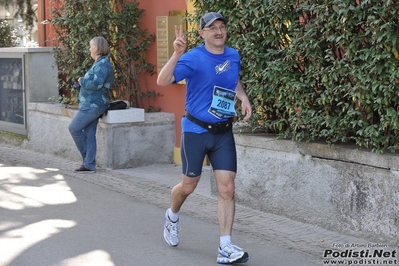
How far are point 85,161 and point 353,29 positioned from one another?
15.8 feet

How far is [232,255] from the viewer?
5945mm

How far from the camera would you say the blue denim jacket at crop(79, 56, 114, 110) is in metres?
10.1

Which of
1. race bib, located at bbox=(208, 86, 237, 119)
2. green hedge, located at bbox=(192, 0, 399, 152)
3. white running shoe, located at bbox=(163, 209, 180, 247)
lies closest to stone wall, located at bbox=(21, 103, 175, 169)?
green hedge, located at bbox=(192, 0, 399, 152)

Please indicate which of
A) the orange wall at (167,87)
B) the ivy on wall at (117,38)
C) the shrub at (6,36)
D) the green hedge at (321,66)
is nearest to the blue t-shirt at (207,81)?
the green hedge at (321,66)

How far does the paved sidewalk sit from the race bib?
1278mm

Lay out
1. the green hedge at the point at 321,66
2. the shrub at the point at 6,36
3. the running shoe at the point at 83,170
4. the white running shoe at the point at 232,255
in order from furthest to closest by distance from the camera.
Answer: the shrub at the point at 6,36
the running shoe at the point at 83,170
the green hedge at the point at 321,66
the white running shoe at the point at 232,255

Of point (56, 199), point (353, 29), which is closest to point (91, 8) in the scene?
point (56, 199)

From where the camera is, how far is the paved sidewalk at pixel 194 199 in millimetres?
6770

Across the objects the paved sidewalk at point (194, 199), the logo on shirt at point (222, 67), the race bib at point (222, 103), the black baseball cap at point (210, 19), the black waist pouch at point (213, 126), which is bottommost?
the paved sidewalk at point (194, 199)

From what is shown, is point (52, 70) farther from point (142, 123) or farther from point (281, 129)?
point (281, 129)

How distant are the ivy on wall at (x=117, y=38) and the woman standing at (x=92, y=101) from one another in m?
1.16

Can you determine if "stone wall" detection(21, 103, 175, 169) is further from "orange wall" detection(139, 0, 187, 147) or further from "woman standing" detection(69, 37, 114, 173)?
"woman standing" detection(69, 37, 114, 173)

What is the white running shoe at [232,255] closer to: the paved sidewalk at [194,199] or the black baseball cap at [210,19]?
the paved sidewalk at [194,199]

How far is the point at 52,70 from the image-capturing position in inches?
511
